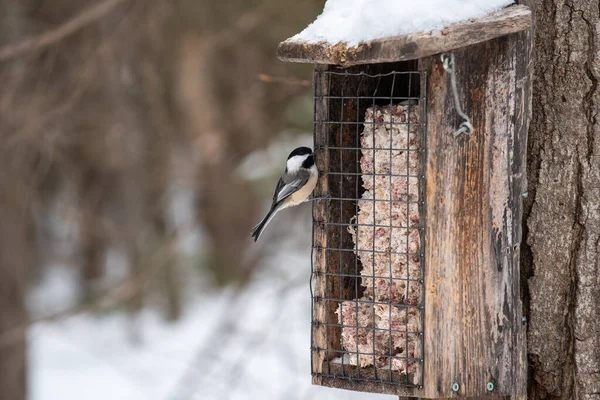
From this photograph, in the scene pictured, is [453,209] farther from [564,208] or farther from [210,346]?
[210,346]

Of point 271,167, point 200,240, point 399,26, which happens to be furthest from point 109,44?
point 200,240

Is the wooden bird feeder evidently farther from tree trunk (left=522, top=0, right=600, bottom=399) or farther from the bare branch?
the bare branch

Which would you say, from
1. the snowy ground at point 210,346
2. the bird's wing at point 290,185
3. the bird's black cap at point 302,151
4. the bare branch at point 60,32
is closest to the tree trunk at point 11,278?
the snowy ground at point 210,346

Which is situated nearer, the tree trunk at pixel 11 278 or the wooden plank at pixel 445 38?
the wooden plank at pixel 445 38

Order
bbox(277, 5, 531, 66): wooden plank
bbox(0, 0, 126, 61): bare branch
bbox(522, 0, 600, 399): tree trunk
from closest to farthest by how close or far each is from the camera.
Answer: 1. bbox(277, 5, 531, 66): wooden plank
2. bbox(522, 0, 600, 399): tree trunk
3. bbox(0, 0, 126, 61): bare branch

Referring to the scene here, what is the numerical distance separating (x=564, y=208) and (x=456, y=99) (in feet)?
2.18

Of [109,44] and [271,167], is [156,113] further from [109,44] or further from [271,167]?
[109,44]

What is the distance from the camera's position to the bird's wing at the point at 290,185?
3.49 metres

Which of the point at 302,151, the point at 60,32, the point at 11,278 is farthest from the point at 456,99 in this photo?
the point at 11,278

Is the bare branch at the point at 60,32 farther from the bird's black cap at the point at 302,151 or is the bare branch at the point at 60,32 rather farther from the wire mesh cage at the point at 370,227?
the wire mesh cage at the point at 370,227

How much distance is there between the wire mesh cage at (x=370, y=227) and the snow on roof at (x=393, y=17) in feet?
0.83

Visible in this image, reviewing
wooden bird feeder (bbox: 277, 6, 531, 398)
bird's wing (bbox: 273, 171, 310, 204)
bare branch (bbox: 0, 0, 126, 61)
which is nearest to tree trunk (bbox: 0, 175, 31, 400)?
bare branch (bbox: 0, 0, 126, 61)

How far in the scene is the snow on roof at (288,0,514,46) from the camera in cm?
244

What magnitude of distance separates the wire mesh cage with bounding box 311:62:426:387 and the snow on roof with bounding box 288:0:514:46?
0.83ft
